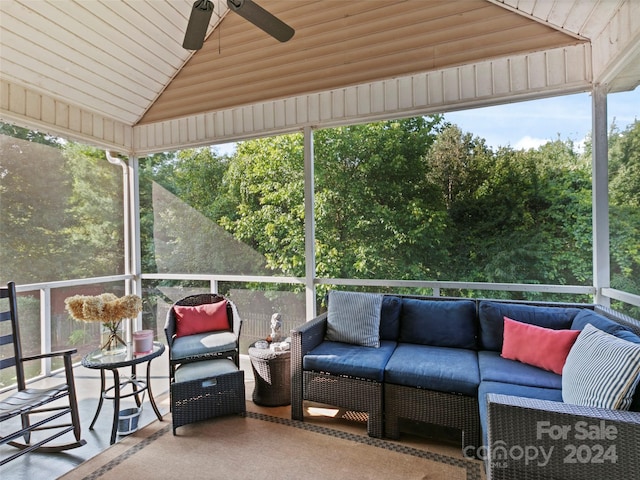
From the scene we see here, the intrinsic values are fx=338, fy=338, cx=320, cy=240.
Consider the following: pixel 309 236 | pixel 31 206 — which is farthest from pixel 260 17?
pixel 31 206

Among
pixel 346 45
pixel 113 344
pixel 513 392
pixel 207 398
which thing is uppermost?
pixel 346 45

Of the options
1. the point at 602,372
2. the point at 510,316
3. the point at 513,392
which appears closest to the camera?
the point at 602,372

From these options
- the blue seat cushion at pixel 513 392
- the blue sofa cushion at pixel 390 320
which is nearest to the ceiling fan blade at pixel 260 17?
the blue sofa cushion at pixel 390 320

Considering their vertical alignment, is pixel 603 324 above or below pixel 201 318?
above

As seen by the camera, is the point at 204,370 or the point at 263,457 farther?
the point at 204,370

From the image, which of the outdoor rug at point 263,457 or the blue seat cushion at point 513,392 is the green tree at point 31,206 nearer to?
the outdoor rug at point 263,457

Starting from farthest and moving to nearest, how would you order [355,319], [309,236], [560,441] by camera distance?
1. [309,236]
2. [355,319]
3. [560,441]

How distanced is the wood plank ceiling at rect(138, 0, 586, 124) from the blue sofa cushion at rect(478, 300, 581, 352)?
2.24 meters

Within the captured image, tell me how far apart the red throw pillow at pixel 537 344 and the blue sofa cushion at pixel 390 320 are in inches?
34.0

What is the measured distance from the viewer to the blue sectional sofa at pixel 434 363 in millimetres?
2166

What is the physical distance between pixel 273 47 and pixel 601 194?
11.5 ft

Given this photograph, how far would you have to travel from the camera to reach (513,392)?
2027 mm

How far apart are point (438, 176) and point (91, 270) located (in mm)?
4397

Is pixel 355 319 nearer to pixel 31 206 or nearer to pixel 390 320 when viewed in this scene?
pixel 390 320
